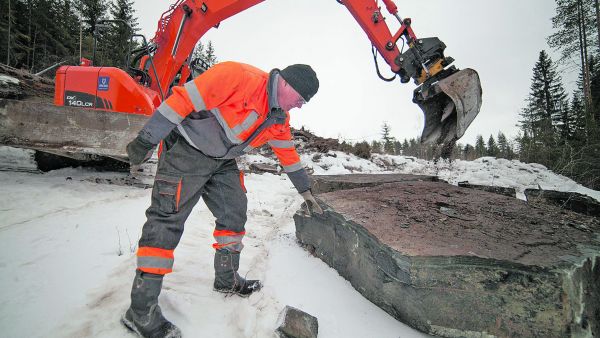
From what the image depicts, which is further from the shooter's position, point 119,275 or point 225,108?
point 119,275

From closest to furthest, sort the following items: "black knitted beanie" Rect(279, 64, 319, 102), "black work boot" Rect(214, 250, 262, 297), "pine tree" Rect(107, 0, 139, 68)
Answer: "black knitted beanie" Rect(279, 64, 319, 102) < "black work boot" Rect(214, 250, 262, 297) < "pine tree" Rect(107, 0, 139, 68)

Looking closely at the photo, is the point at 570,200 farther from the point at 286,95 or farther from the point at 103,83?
the point at 103,83

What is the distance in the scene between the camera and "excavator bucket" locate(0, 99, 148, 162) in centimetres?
355

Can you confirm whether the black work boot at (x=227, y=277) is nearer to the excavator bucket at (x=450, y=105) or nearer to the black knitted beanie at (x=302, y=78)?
the black knitted beanie at (x=302, y=78)

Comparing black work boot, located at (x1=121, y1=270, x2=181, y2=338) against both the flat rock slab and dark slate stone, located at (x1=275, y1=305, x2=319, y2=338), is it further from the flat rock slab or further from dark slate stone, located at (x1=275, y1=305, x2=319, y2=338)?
the flat rock slab

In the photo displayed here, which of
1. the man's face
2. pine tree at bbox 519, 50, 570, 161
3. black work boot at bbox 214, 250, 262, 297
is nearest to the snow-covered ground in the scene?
black work boot at bbox 214, 250, 262, 297

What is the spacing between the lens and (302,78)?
179cm

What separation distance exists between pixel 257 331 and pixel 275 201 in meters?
3.10

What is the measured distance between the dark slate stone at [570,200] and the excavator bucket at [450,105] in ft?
4.09

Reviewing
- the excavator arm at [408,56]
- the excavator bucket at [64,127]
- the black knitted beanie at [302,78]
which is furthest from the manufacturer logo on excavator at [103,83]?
the black knitted beanie at [302,78]

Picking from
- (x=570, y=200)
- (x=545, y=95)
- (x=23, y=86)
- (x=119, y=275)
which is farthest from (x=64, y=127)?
(x=545, y=95)

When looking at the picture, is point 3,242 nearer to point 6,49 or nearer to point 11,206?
point 11,206

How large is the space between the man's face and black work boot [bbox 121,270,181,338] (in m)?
1.33

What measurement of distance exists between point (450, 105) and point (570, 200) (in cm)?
206
